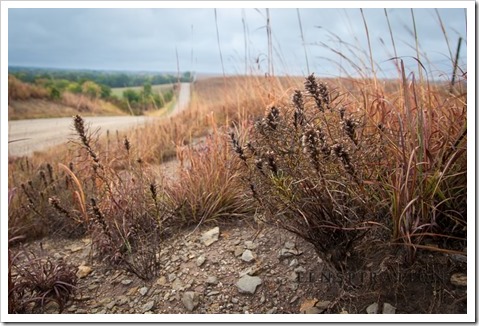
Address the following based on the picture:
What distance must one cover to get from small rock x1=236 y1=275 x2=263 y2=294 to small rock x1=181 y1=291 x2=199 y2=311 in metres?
0.20

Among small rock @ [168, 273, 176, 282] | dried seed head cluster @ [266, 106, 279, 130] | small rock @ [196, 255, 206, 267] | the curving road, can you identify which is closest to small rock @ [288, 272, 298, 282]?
small rock @ [196, 255, 206, 267]

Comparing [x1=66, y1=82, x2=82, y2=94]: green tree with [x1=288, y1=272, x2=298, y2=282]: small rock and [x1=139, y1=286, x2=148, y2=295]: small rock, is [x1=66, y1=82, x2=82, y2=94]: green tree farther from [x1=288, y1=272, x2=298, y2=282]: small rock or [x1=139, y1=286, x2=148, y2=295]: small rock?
[x1=288, y1=272, x2=298, y2=282]: small rock

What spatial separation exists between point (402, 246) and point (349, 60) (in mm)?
1348

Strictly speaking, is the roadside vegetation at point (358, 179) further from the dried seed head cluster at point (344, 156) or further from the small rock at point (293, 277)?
the small rock at point (293, 277)

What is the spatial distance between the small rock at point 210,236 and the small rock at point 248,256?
0.83 feet

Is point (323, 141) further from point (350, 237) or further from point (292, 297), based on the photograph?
point (292, 297)

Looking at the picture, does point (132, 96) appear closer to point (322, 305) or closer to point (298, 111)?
point (298, 111)

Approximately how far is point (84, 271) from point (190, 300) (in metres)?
0.76

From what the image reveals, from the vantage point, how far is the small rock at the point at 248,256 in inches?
79.9

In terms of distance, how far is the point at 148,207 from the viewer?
247 centimetres

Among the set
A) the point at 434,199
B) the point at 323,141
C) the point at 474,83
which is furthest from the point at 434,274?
the point at 474,83

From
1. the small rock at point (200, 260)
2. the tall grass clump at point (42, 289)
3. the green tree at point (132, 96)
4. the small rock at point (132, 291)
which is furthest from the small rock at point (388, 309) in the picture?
the green tree at point (132, 96)

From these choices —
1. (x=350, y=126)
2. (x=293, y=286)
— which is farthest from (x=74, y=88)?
(x=350, y=126)

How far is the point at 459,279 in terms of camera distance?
1561mm
